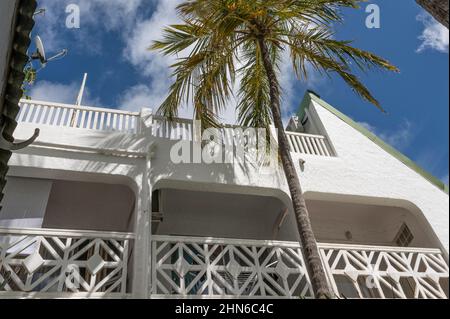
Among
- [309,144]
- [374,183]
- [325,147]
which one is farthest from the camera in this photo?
[325,147]

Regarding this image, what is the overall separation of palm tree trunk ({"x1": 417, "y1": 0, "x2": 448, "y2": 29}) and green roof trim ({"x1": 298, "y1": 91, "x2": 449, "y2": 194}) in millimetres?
8272

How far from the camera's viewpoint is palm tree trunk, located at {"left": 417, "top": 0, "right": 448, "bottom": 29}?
164 cm

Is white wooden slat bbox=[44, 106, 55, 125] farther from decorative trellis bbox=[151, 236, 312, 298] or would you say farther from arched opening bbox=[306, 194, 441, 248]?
arched opening bbox=[306, 194, 441, 248]

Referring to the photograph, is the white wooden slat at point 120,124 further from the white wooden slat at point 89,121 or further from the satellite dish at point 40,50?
the satellite dish at point 40,50

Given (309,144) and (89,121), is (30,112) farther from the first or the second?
(309,144)

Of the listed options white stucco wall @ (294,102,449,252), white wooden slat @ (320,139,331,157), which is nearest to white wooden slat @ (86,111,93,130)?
white stucco wall @ (294,102,449,252)

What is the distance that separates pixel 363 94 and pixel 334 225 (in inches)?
185

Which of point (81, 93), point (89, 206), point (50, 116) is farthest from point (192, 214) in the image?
point (81, 93)

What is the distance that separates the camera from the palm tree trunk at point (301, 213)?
4594 millimetres

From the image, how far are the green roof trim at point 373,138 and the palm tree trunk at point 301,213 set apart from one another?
429cm

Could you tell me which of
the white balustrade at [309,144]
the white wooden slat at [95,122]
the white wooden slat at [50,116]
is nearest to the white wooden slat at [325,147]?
the white balustrade at [309,144]

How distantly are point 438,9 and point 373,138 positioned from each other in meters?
8.61

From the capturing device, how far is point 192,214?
9.49 metres
